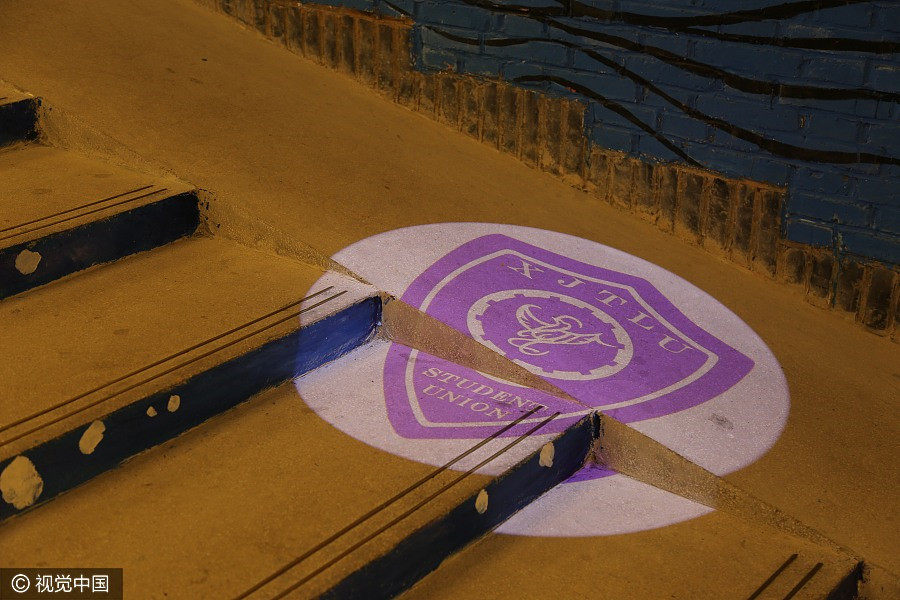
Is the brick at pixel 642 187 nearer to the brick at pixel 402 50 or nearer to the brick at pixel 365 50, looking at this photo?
the brick at pixel 402 50

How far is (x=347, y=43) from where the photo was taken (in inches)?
112

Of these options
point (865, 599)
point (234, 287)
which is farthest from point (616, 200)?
point (865, 599)

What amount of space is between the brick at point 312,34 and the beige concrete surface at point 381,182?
66 millimetres

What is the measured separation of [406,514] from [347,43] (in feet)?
6.35

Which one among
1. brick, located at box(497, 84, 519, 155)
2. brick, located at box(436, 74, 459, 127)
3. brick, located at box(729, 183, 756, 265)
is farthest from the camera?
brick, located at box(436, 74, 459, 127)

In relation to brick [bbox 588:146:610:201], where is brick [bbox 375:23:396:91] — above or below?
above

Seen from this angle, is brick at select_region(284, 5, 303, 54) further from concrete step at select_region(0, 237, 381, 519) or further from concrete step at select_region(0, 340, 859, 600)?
concrete step at select_region(0, 340, 859, 600)

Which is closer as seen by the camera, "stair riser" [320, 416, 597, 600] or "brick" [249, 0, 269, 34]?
"stair riser" [320, 416, 597, 600]

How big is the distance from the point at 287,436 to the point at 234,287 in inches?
17.0

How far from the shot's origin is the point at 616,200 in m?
2.48

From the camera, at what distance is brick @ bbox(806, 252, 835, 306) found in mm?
2152

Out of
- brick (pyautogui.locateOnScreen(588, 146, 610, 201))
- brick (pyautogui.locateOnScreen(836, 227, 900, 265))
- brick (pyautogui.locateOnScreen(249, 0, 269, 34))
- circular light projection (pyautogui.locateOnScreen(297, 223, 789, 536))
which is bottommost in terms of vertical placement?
circular light projection (pyautogui.locateOnScreen(297, 223, 789, 536))

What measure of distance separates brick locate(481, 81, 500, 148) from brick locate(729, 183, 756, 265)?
2.56ft

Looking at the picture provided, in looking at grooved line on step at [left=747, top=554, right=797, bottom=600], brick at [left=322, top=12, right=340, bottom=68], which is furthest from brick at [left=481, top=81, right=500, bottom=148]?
grooved line on step at [left=747, top=554, right=797, bottom=600]
